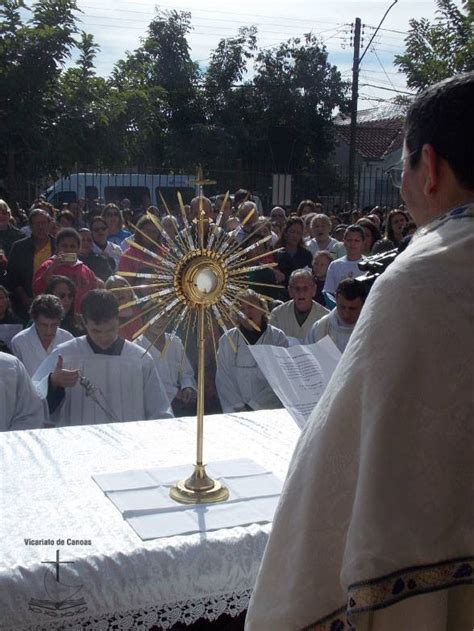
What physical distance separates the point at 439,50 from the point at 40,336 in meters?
7.50

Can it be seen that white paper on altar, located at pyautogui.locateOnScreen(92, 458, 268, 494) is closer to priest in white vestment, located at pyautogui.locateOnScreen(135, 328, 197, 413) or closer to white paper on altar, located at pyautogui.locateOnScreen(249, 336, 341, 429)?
white paper on altar, located at pyautogui.locateOnScreen(249, 336, 341, 429)

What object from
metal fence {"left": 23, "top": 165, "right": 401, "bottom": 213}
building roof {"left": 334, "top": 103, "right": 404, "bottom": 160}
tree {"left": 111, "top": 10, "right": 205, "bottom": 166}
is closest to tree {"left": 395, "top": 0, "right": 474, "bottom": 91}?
metal fence {"left": 23, "top": 165, "right": 401, "bottom": 213}

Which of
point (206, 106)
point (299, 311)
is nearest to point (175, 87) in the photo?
point (206, 106)

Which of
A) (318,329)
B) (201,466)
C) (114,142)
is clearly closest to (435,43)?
(114,142)

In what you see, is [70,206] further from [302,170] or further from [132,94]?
[302,170]

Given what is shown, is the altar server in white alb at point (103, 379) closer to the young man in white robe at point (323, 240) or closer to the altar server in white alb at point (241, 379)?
the altar server in white alb at point (241, 379)

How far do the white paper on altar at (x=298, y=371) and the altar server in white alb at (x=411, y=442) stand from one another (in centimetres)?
114

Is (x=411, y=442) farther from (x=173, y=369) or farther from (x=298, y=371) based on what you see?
(x=173, y=369)

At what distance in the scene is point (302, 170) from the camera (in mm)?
24766

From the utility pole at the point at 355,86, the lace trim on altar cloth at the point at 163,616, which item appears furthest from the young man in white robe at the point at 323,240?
the utility pole at the point at 355,86

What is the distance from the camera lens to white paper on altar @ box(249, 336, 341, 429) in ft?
8.40

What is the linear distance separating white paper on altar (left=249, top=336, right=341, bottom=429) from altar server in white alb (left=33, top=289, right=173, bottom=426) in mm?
1142

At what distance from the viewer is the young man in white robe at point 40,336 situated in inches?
178

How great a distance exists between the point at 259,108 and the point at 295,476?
962 inches
